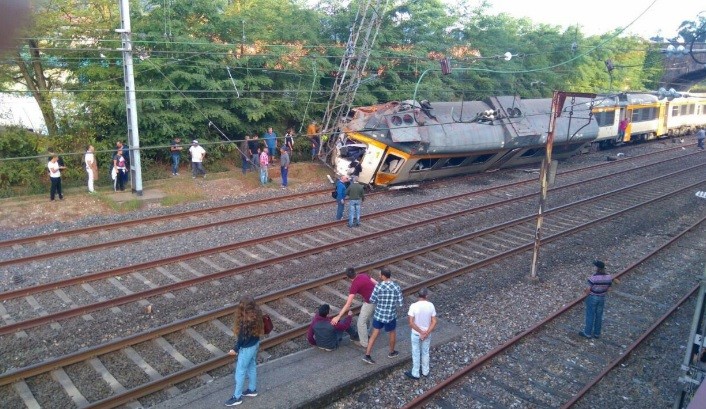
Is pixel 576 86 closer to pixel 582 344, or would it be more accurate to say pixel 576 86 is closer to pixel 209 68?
pixel 209 68

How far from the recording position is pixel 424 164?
20.0m

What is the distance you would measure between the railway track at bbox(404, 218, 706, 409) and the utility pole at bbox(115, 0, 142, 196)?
37.2ft

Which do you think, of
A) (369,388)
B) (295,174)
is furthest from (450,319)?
(295,174)

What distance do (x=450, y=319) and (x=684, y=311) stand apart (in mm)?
4815

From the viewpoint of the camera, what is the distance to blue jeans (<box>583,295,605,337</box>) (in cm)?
970

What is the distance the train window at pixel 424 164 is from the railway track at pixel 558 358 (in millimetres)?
8647

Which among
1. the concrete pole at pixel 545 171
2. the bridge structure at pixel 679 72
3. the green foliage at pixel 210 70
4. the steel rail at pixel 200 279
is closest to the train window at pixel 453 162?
the green foliage at pixel 210 70

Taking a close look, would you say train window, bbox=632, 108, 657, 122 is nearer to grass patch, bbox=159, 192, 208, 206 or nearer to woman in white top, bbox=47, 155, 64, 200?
grass patch, bbox=159, 192, 208, 206

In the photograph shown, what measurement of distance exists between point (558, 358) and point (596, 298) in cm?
128

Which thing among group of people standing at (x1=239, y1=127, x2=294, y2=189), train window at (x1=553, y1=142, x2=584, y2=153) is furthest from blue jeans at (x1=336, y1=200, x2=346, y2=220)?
train window at (x1=553, y1=142, x2=584, y2=153)

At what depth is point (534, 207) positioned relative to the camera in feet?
60.4

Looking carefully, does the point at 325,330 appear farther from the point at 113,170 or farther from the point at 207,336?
the point at 113,170

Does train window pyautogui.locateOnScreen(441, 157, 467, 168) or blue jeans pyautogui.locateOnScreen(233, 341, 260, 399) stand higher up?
train window pyautogui.locateOnScreen(441, 157, 467, 168)

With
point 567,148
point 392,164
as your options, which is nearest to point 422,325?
point 392,164
